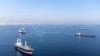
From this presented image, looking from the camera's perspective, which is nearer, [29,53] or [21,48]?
[29,53]

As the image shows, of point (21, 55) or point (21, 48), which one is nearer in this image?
point (21, 55)

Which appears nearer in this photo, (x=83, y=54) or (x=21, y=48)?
(x=83, y=54)

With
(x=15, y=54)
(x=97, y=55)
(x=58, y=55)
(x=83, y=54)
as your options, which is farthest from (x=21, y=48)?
(x=97, y=55)

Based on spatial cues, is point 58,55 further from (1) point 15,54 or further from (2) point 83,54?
(1) point 15,54

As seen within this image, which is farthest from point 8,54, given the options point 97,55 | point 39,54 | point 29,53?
point 97,55

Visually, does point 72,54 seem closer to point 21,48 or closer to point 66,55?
point 66,55

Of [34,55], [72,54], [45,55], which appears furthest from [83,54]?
[34,55]

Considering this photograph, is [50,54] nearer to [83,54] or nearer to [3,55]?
[83,54]
